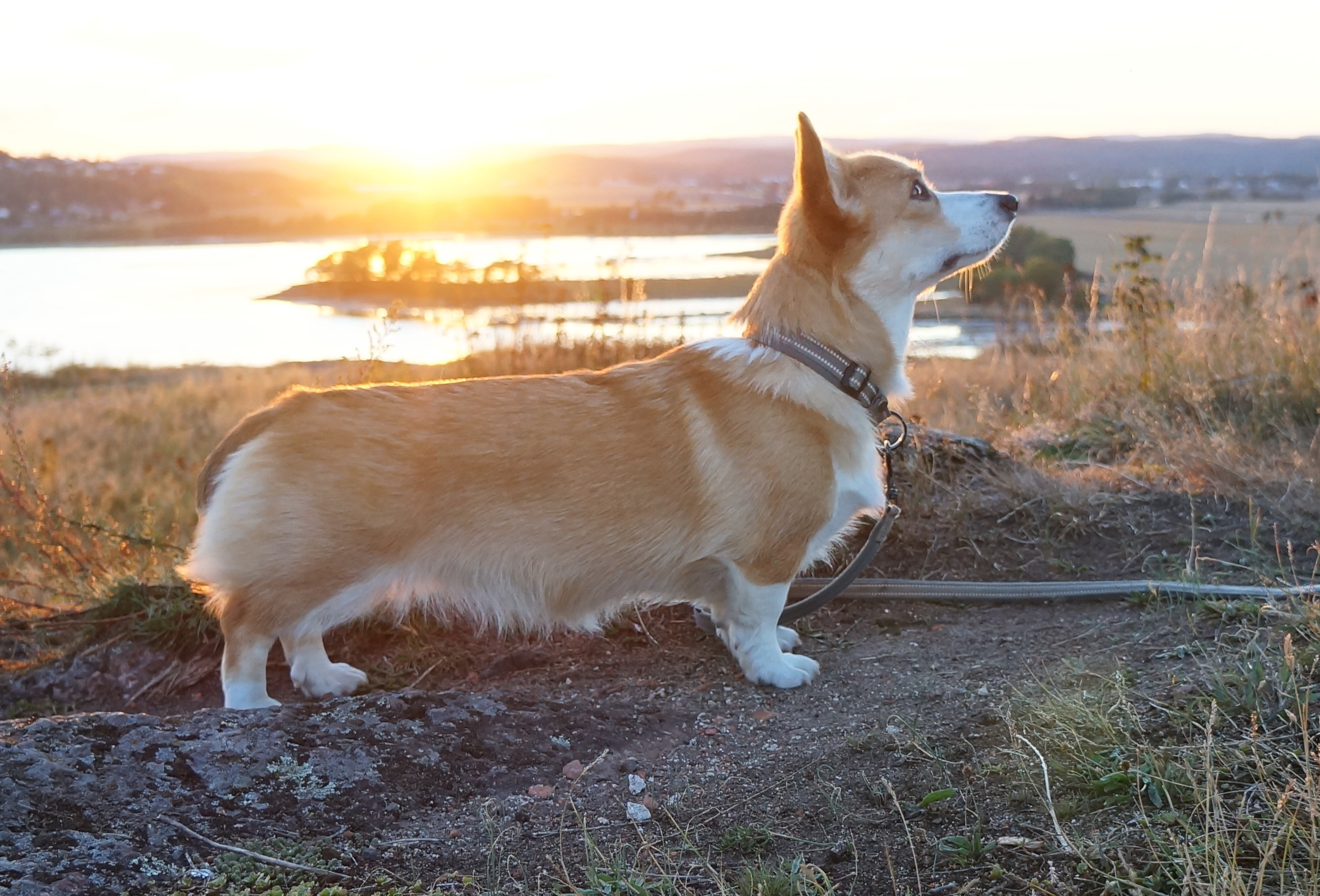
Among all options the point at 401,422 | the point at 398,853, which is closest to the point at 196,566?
the point at 401,422

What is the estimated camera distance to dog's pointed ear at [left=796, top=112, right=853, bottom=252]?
11.1 ft

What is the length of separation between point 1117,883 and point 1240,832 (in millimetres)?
313

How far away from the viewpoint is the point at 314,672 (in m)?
3.76

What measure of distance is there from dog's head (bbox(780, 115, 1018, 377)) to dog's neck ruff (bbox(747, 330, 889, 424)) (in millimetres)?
255

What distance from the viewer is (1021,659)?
3.56 meters

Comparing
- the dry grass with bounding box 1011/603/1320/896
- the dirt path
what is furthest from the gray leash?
the dry grass with bounding box 1011/603/1320/896

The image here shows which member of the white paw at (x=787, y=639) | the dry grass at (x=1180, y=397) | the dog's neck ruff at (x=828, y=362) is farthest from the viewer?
the dry grass at (x=1180, y=397)

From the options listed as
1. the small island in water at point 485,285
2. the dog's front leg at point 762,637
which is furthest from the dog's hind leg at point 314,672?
the small island in water at point 485,285

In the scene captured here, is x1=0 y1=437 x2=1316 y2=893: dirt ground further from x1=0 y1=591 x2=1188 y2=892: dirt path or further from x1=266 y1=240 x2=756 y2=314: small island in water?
x1=266 y1=240 x2=756 y2=314: small island in water

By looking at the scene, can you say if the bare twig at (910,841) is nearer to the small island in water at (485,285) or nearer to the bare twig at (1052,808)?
the bare twig at (1052,808)

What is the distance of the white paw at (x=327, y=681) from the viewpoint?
3764mm

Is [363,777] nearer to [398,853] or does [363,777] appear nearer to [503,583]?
[398,853]

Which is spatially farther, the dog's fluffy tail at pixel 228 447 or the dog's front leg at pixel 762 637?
the dog's front leg at pixel 762 637

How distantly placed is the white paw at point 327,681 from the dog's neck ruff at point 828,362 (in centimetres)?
204
